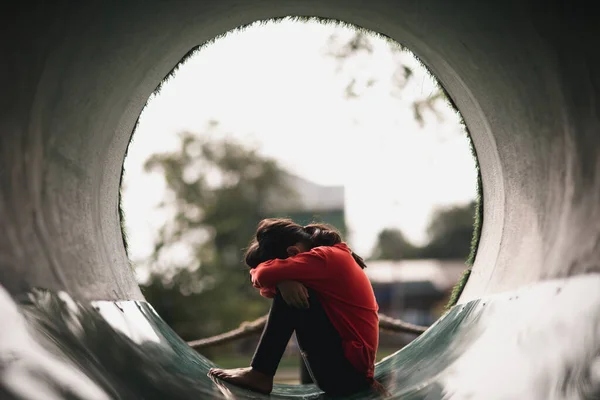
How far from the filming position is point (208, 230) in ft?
90.5

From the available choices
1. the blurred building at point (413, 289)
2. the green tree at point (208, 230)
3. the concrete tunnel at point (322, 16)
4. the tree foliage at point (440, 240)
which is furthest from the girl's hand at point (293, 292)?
the tree foliage at point (440, 240)

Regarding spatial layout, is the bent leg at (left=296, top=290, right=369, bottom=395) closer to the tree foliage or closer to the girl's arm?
the girl's arm

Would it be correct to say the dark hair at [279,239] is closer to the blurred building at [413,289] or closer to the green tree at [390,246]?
the blurred building at [413,289]

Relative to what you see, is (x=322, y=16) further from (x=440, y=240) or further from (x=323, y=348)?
(x=440, y=240)

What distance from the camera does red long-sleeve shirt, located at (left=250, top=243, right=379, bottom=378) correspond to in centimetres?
290

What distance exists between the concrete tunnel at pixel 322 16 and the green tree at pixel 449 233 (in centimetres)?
4584

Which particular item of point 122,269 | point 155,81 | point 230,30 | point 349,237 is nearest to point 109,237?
point 122,269

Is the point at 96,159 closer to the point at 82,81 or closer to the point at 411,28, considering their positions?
the point at 82,81

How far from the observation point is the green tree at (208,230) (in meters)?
21.0

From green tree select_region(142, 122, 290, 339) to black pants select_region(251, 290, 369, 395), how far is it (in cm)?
1764

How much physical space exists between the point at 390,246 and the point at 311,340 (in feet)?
148

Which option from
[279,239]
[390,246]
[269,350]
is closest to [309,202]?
[390,246]

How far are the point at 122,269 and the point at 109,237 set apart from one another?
18 cm

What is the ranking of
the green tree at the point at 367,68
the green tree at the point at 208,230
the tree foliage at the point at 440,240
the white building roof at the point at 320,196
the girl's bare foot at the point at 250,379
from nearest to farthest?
the girl's bare foot at the point at 250,379 < the green tree at the point at 367,68 < the green tree at the point at 208,230 < the white building roof at the point at 320,196 < the tree foliage at the point at 440,240
